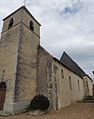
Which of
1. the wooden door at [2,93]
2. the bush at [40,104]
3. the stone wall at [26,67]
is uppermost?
the stone wall at [26,67]

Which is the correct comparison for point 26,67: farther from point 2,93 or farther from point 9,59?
point 2,93

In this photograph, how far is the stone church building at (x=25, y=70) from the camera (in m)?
11.3

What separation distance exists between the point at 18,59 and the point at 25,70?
3.98 ft

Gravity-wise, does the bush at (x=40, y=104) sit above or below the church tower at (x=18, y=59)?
below

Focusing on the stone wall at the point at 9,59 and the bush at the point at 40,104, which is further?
the stone wall at the point at 9,59

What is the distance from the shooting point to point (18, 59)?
469 inches

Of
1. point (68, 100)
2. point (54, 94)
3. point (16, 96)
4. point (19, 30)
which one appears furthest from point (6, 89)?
point (68, 100)

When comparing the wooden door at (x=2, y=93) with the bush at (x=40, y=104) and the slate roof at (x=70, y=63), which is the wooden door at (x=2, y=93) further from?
the slate roof at (x=70, y=63)

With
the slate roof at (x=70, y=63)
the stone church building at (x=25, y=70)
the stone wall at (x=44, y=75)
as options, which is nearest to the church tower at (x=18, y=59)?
the stone church building at (x=25, y=70)

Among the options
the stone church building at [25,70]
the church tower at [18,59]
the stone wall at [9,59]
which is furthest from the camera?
the stone church building at [25,70]

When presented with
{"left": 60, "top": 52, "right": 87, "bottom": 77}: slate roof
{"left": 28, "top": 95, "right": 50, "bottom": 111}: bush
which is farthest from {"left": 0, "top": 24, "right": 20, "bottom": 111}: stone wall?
{"left": 60, "top": 52, "right": 87, "bottom": 77}: slate roof

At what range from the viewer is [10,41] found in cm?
1338

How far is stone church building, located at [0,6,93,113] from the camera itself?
11.3 meters

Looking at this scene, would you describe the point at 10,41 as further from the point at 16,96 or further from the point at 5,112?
the point at 5,112
